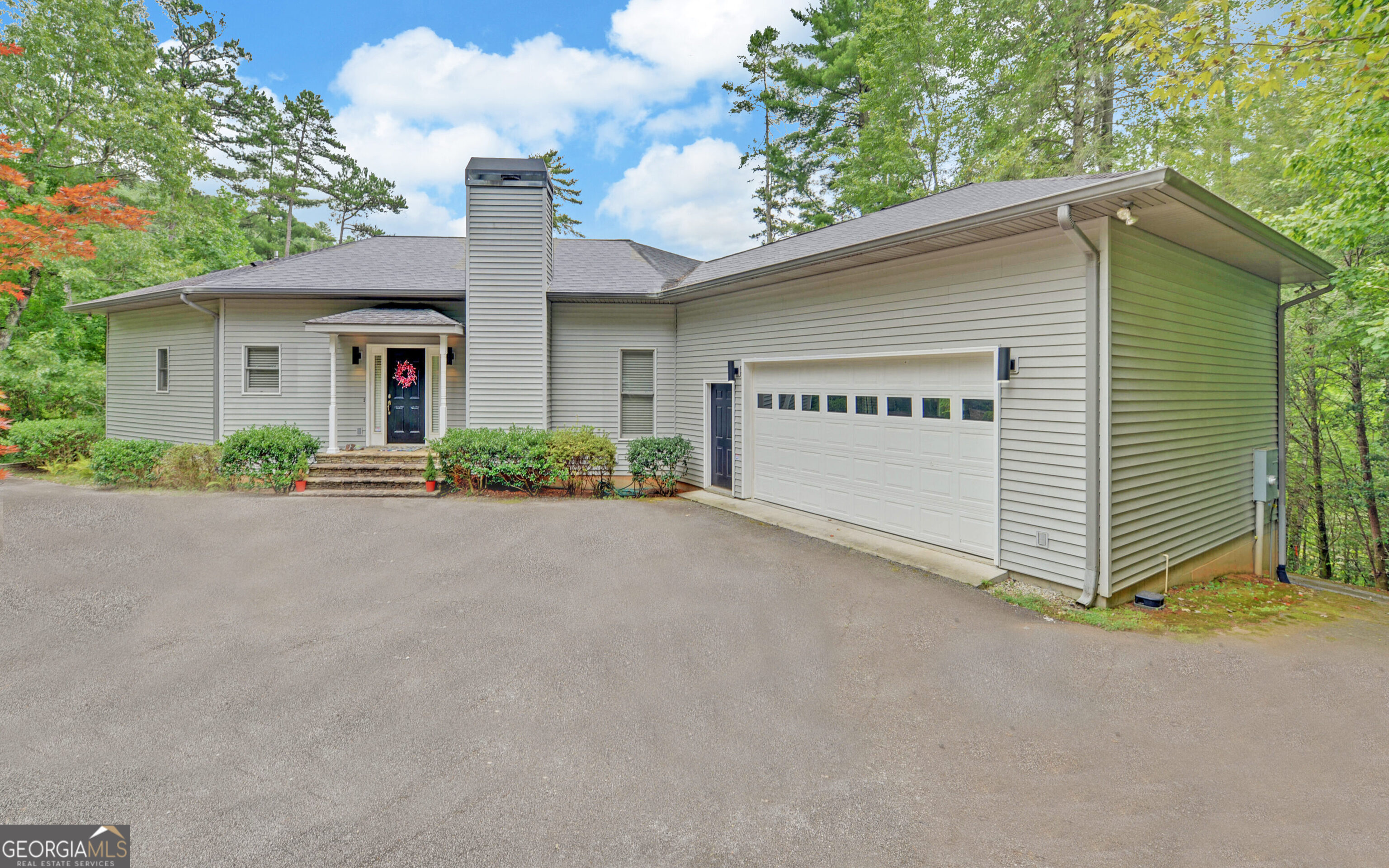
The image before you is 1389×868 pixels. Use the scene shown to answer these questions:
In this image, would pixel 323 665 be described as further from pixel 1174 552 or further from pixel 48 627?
pixel 1174 552

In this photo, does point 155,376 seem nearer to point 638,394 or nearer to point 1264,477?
point 638,394

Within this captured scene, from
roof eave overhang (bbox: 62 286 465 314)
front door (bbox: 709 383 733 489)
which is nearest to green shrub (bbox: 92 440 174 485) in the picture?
roof eave overhang (bbox: 62 286 465 314)

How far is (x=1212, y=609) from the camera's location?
5.45 meters

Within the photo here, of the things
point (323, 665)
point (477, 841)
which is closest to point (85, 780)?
point (323, 665)

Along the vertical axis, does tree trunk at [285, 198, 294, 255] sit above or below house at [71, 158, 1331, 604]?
above

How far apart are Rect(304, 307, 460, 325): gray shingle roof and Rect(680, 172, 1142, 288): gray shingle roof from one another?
4.63 m

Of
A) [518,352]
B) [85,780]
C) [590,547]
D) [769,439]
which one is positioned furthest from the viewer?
[518,352]

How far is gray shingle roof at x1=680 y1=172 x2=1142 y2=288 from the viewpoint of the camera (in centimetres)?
619

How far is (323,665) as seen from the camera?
384 centimetres

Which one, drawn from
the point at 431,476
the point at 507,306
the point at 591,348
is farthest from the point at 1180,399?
the point at 431,476

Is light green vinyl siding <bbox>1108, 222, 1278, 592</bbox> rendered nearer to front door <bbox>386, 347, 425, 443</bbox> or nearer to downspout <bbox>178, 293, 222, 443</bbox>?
front door <bbox>386, 347, 425, 443</bbox>

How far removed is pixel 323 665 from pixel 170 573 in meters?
3.18

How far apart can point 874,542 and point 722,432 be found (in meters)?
3.82

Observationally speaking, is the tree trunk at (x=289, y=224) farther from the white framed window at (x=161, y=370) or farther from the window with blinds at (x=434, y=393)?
the window with blinds at (x=434, y=393)
